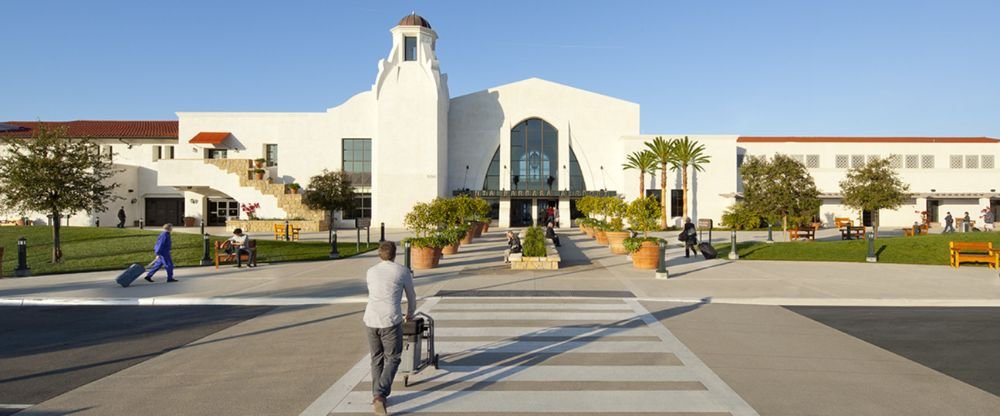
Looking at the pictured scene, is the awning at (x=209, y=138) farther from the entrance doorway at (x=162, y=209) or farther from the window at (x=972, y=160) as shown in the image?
the window at (x=972, y=160)

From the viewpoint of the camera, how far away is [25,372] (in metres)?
6.90

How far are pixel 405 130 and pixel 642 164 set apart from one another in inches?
756

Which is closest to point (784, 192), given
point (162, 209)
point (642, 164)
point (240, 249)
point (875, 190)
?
point (875, 190)

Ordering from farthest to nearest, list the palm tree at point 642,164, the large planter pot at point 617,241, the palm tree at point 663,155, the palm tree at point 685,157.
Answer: the palm tree at point 642,164 → the palm tree at point 685,157 → the palm tree at point 663,155 → the large planter pot at point 617,241

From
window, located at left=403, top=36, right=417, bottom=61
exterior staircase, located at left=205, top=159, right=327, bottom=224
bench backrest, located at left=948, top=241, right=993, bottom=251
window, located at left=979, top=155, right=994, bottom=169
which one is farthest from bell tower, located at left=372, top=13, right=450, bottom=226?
window, located at left=979, top=155, right=994, bottom=169

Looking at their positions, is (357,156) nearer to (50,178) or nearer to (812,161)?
(50,178)

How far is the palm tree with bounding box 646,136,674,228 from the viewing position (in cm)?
4778

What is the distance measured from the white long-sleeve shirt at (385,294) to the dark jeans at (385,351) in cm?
8

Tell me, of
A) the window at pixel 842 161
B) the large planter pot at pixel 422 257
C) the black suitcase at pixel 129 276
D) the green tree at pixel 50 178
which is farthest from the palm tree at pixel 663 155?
the black suitcase at pixel 129 276

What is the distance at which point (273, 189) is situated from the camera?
1748 inches

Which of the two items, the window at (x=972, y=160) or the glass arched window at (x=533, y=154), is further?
the window at (x=972, y=160)

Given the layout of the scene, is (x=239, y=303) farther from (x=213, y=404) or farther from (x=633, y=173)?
(x=633, y=173)

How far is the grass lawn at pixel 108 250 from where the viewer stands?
63.0ft

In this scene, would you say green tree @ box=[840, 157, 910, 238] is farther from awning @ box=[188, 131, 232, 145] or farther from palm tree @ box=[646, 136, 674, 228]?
awning @ box=[188, 131, 232, 145]
